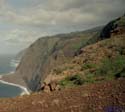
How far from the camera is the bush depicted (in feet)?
65.8

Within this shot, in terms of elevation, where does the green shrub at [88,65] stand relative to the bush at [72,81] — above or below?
above

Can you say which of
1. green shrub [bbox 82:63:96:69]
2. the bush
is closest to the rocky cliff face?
green shrub [bbox 82:63:96:69]

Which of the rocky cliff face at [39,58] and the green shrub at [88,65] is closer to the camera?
the green shrub at [88,65]

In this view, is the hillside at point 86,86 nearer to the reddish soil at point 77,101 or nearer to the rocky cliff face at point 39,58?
the reddish soil at point 77,101

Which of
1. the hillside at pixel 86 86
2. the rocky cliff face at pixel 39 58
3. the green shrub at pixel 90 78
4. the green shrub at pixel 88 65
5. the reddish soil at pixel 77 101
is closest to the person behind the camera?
the reddish soil at pixel 77 101

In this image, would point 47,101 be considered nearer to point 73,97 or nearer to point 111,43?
point 73,97

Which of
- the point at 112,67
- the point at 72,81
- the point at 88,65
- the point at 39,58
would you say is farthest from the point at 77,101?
the point at 39,58

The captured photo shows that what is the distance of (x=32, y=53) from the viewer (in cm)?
19912

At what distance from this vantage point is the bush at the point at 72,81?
20.0m

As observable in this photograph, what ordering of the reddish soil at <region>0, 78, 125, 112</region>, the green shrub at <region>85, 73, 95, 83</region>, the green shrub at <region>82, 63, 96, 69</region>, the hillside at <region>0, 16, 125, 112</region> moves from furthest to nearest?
1. the green shrub at <region>82, 63, 96, 69</region>
2. the green shrub at <region>85, 73, 95, 83</region>
3. the hillside at <region>0, 16, 125, 112</region>
4. the reddish soil at <region>0, 78, 125, 112</region>

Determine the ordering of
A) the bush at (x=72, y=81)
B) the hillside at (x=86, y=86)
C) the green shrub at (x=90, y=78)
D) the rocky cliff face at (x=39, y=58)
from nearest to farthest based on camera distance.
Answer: the hillside at (x=86, y=86) < the green shrub at (x=90, y=78) < the bush at (x=72, y=81) < the rocky cliff face at (x=39, y=58)

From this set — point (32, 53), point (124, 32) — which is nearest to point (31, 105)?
point (124, 32)

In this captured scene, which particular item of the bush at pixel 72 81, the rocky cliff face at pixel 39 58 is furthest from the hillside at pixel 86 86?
the rocky cliff face at pixel 39 58

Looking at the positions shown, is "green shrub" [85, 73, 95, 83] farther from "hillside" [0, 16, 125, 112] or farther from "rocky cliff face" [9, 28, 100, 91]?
"rocky cliff face" [9, 28, 100, 91]
